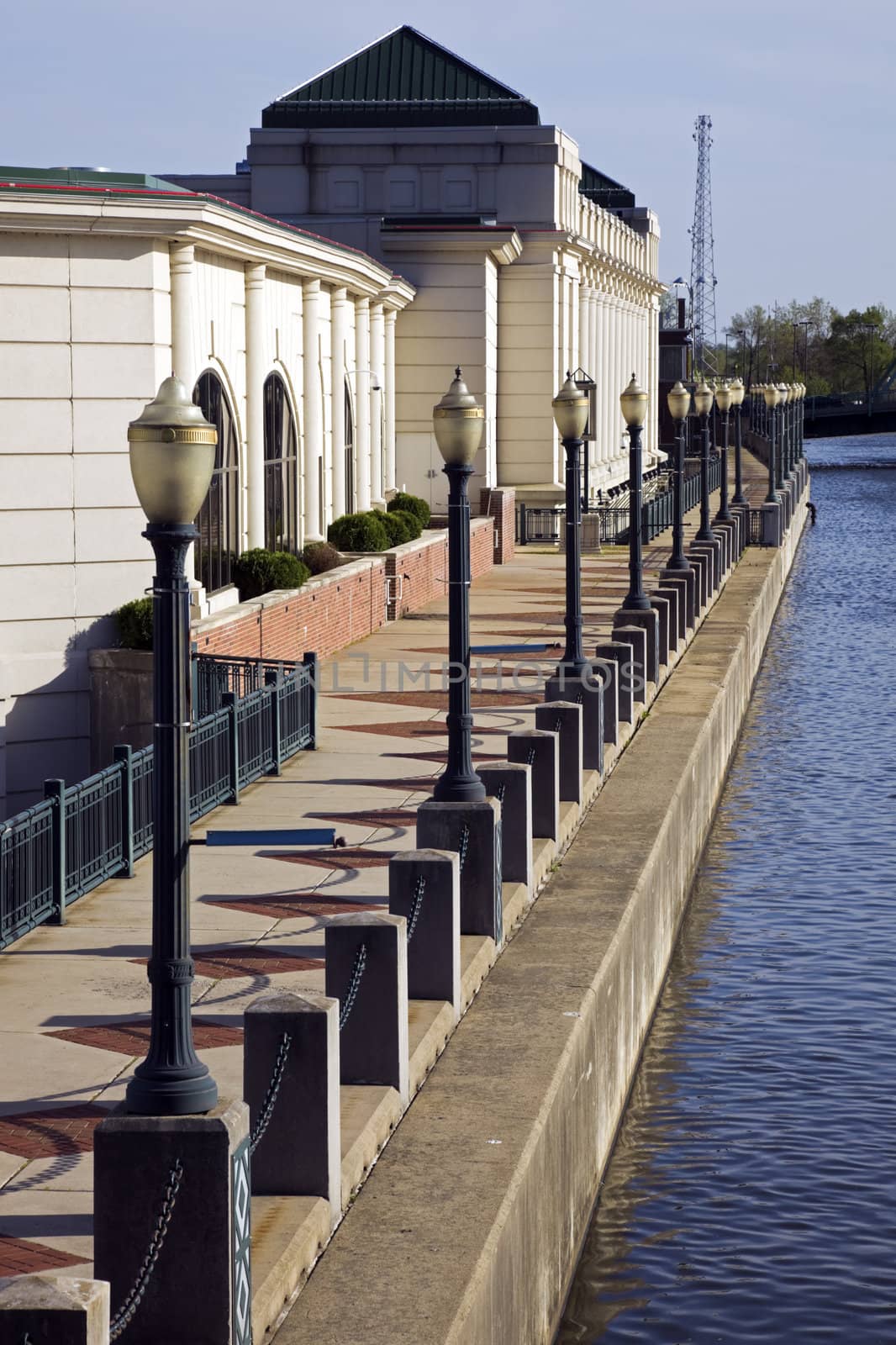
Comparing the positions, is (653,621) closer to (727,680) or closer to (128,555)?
(727,680)

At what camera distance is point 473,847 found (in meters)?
13.0

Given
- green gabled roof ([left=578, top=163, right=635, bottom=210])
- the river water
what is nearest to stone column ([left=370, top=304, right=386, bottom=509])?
the river water

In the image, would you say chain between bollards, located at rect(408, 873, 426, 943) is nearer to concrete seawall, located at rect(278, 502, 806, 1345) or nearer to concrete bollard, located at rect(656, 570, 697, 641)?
concrete seawall, located at rect(278, 502, 806, 1345)

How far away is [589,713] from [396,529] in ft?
58.3

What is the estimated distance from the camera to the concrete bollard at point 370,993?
964 centimetres

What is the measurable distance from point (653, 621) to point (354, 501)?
47.2 ft

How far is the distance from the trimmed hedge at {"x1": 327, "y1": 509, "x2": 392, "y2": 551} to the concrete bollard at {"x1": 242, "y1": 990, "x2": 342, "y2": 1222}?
84.3 feet

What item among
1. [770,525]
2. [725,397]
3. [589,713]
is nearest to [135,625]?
[589,713]

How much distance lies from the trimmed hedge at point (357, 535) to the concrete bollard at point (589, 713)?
48.2 ft

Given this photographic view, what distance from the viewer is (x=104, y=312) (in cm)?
2144

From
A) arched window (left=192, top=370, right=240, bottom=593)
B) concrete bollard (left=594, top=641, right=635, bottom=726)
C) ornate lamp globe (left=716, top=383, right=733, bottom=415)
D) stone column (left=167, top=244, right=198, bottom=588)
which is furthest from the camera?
ornate lamp globe (left=716, top=383, right=733, bottom=415)

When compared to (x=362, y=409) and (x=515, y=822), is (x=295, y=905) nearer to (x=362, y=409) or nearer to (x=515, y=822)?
(x=515, y=822)

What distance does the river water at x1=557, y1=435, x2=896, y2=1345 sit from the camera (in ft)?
36.2

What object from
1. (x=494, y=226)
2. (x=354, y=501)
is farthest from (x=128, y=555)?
(x=494, y=226)
